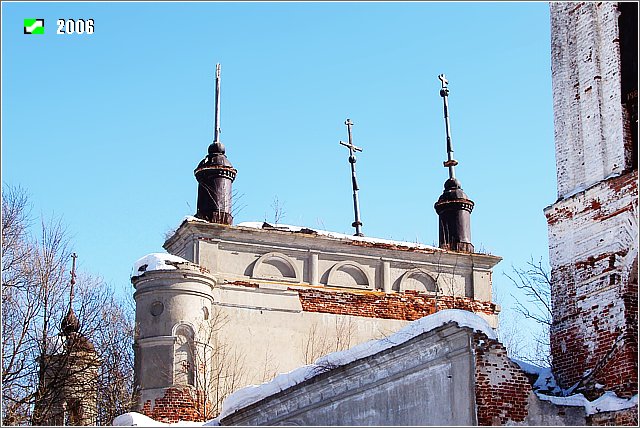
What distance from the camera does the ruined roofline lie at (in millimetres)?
21797

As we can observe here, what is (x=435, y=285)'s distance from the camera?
77.9 ft

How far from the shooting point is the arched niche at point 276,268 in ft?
72.6

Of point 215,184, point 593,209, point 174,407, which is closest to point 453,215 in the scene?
point 215,184

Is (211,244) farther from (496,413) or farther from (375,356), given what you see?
(496,413)

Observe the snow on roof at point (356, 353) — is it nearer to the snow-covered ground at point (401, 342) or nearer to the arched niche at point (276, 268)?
the snow-covered ground at point (401, 342)

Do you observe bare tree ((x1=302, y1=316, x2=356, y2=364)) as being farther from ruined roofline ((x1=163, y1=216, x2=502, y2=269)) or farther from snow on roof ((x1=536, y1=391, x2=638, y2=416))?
snow on roof ((x1=536, y1=391, x2=638, y2=416))

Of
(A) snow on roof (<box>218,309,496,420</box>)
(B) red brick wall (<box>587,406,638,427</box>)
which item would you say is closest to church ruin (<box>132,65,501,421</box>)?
(A) snow on roof (<box>218,309,496,420</box>)

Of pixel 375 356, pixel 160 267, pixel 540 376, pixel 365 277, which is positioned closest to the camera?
pixel 375 356

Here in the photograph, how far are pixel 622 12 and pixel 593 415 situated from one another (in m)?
5.17

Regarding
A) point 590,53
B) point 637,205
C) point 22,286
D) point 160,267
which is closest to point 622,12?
point 590,53

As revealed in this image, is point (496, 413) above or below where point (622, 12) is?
below

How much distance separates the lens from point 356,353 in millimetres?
13305

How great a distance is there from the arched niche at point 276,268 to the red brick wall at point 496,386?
34.6 feet

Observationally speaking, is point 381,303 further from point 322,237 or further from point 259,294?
point 259,294
